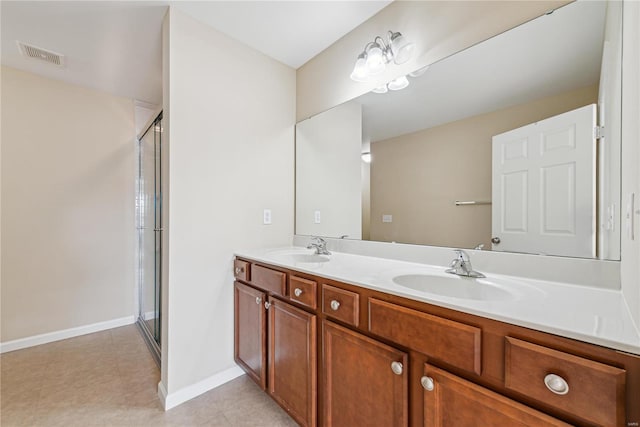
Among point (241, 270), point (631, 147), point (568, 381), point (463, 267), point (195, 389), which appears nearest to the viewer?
point (568, 381)

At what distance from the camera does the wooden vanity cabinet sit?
126 centimetres

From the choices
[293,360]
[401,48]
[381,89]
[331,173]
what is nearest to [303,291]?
[293,360]

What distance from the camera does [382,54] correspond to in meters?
1.59

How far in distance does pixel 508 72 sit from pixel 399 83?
55 centimetres

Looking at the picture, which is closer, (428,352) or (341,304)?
(428,352)

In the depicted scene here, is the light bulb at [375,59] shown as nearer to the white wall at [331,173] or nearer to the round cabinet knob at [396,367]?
the white wall at [331,173]

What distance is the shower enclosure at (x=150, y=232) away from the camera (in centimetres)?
220

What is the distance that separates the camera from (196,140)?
5.62 feet

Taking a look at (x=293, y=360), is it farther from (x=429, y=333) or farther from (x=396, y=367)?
(x=429, y=333)

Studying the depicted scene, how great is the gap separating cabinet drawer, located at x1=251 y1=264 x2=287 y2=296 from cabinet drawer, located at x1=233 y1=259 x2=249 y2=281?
70mm

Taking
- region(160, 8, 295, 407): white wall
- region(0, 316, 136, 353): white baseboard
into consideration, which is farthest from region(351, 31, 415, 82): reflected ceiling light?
region(0, 316, 136, 353): white baseboard

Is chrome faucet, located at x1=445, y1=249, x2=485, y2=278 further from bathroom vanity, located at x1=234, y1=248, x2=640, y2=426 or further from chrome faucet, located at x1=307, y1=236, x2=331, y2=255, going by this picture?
chrome faucet, located at x1=307, y1=236, x2=331, y2=255

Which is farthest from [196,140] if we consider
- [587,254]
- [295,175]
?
[587,254]

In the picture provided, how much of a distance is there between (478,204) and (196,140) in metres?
1.70
